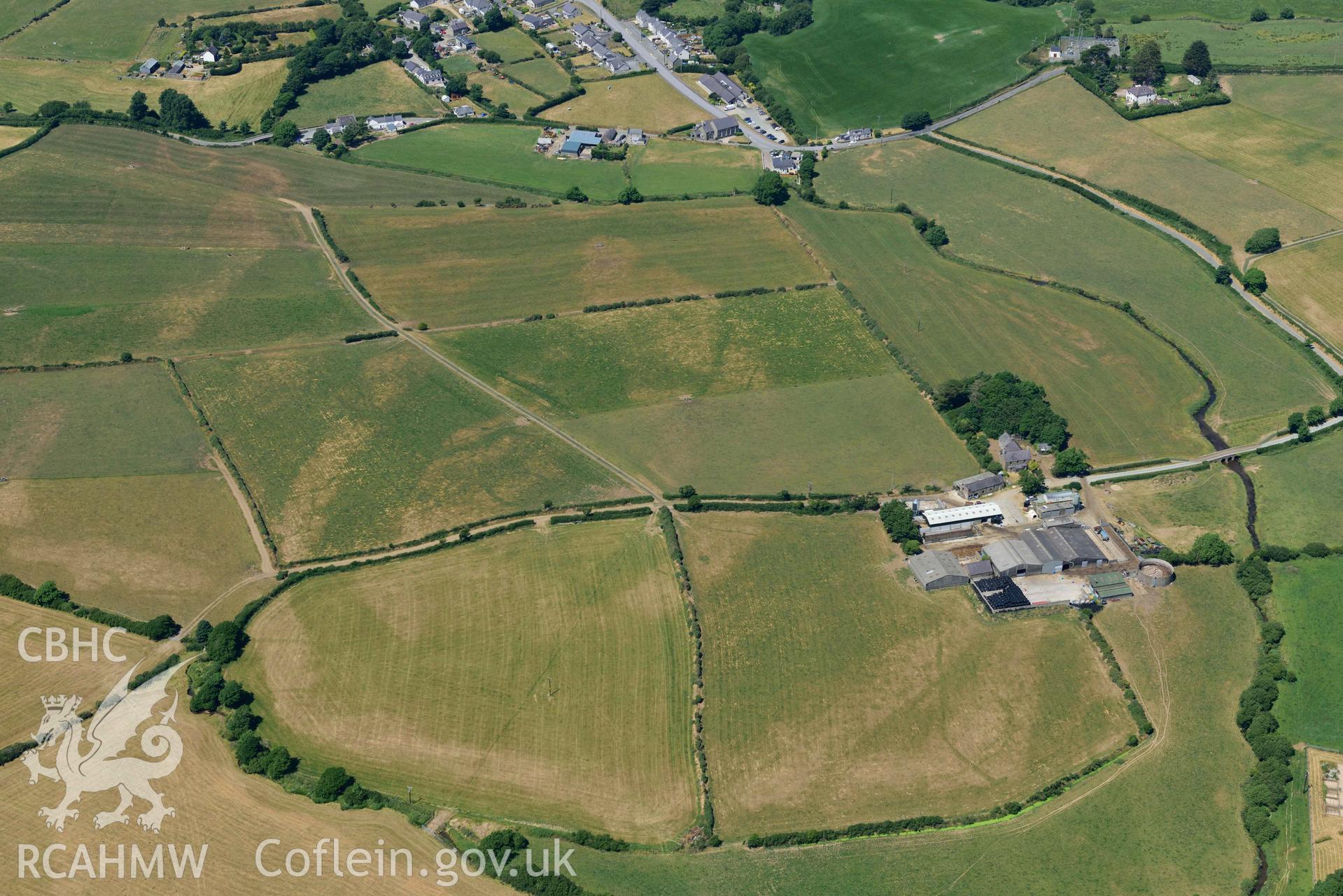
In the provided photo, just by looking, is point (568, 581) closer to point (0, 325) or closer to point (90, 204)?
point (0, 325)

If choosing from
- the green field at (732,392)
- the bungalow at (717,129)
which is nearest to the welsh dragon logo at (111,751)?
the green field at (732,392)

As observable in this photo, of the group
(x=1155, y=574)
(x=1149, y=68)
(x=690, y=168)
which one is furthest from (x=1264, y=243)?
(x=690, y=168)

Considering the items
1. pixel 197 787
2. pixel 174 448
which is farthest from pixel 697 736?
pixel 174 448

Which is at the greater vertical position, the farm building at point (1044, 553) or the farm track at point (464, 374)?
the farm track at point (464, 374)

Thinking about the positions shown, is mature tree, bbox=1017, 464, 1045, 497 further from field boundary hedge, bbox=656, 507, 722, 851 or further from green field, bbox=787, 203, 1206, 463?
field boundary hedge, bbox=656, 507, 722, 851

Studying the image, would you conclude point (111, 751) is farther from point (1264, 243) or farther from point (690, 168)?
point (1264, 243)

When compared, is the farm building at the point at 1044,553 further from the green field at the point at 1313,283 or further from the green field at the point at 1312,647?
the green field at the point at 1313,283
